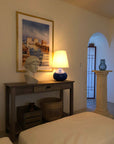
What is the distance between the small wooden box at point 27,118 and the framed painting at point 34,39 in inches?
29.0

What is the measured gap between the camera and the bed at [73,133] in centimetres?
109

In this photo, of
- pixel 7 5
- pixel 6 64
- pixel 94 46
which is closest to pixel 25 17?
pixel 7 5

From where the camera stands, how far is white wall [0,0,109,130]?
228cm

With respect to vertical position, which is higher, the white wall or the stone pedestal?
the white wall

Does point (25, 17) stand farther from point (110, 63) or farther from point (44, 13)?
point (110, 63)

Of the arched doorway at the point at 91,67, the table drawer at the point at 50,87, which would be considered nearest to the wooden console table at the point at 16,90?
the table drawer at the point at 50,87

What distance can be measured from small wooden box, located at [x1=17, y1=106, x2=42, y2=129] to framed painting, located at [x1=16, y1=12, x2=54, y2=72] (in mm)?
737

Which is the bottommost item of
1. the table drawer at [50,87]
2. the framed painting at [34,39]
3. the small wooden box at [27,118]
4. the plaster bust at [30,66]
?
the small wooden box at [27,118]

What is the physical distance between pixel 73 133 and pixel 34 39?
6.25 feet

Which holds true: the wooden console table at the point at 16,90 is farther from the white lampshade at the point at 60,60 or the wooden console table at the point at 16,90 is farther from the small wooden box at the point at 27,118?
the white lampshade at the point at 60,60

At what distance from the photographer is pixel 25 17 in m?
2.45

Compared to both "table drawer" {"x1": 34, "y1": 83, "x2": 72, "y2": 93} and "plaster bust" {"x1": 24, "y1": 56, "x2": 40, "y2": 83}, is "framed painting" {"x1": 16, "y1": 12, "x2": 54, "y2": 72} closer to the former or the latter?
"plaster bust" {"x1": 24, "y1": 56, "x2": 40, "y2": 83}

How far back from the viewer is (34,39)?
2.57 m

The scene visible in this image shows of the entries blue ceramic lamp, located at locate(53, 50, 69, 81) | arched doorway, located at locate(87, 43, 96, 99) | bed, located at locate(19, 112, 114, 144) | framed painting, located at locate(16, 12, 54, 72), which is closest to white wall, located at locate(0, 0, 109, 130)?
framed painting, located at locate(16, 12, 54, 72)
